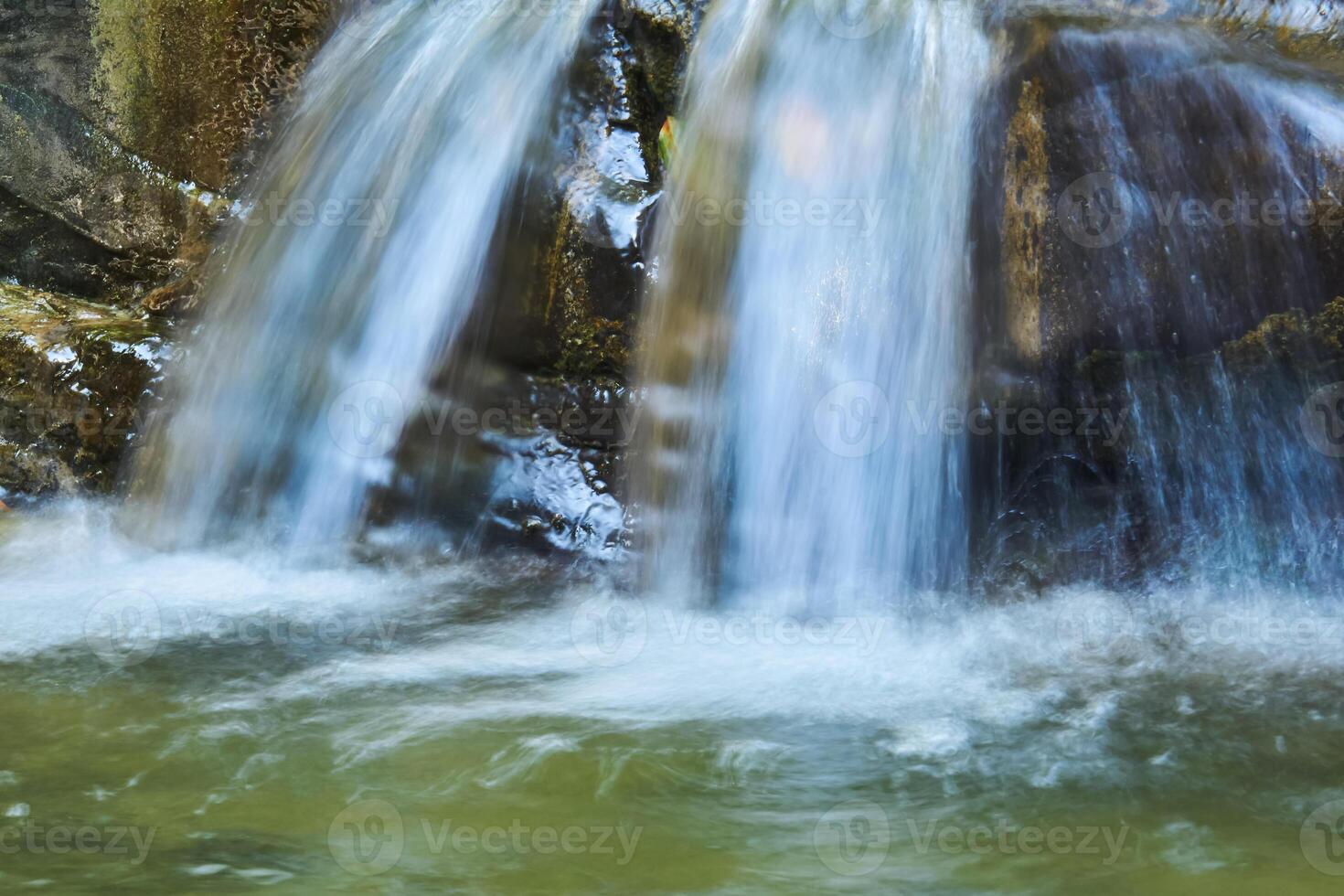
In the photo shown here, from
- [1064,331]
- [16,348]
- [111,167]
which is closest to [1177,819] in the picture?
[1064,331]

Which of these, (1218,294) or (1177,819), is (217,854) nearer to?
(1177,819)
